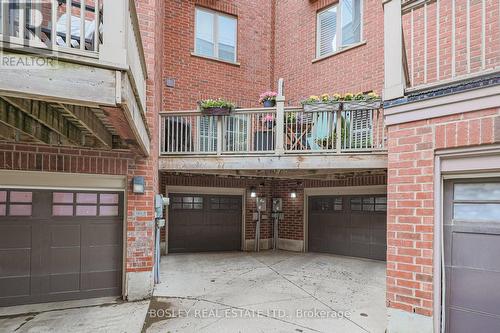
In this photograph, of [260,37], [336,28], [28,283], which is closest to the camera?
[28,283]

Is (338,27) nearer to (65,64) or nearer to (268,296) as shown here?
(268,296)

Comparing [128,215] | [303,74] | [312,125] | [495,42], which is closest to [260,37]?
[303,74]

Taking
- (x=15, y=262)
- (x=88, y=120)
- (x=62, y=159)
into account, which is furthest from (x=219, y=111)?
(x=15, y=262)

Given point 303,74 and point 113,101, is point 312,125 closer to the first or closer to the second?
point 303,74

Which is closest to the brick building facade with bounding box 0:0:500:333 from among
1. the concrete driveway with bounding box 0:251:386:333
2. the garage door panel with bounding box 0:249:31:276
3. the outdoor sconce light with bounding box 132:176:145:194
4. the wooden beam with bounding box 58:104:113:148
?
the outdoor sconce light with bounding box 132:176:145:194

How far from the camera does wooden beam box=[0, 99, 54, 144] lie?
2.86 meters

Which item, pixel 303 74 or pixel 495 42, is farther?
pixel 303 74

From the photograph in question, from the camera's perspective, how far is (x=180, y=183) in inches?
353

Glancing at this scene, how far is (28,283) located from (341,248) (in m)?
7.24

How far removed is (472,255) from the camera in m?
3.02

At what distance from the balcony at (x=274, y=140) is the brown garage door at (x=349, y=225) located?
2.78 meters

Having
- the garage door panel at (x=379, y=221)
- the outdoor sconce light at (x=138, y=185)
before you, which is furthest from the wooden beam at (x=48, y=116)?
the garage door panel at (x=379, y=221)

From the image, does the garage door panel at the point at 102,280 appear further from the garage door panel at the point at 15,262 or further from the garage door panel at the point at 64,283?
the garage door panel at the point at 15,262

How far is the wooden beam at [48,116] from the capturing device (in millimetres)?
2621
